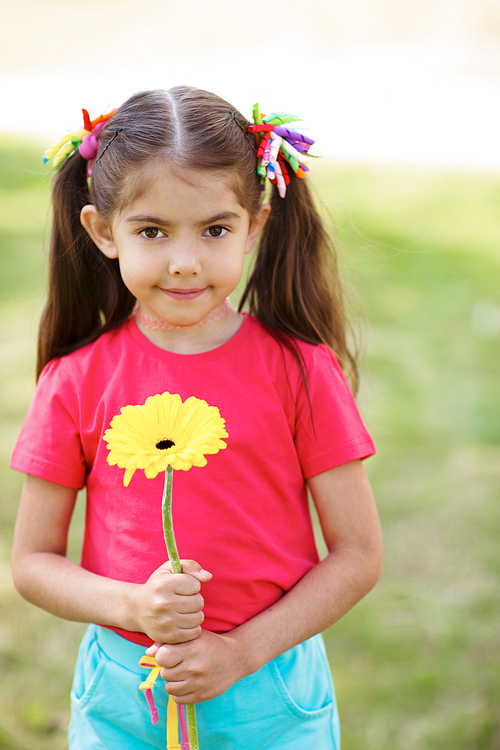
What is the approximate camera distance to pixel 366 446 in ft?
4.41

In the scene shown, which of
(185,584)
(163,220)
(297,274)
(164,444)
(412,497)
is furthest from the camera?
(412,497)

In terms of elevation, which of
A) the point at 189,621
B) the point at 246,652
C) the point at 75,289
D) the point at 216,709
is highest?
the point at 75,289

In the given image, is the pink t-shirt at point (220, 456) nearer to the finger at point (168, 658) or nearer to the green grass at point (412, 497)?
the finger at point (168, 658)

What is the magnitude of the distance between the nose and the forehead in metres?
0.06

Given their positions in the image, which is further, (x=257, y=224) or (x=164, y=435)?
(x=257, y=224)

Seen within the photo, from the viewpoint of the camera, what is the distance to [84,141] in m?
1.37

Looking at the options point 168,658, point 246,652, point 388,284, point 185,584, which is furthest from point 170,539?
point 388,284

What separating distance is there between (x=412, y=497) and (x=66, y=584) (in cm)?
219

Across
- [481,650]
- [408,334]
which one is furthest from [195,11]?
[481,650]

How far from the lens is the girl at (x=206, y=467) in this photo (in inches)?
48.6

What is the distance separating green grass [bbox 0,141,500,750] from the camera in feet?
7.14

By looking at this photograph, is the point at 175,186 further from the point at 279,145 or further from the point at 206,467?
the point at 206,467

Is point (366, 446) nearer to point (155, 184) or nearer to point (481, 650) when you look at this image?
point (155, 184)

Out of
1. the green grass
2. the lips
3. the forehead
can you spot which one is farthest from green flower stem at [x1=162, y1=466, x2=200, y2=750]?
the green grass
